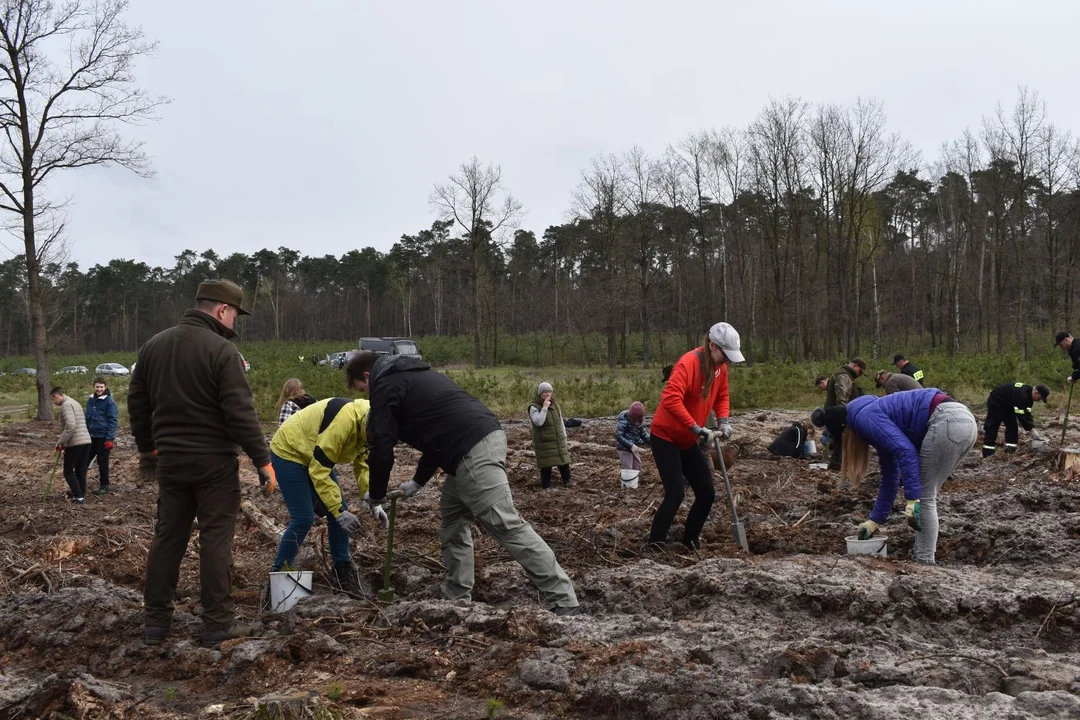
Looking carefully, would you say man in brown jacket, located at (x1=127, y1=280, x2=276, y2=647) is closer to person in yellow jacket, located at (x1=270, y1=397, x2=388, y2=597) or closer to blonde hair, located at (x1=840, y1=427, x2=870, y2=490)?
person in yellow jacket, located at (x1=270, y1=397, x2=388, y2=597)

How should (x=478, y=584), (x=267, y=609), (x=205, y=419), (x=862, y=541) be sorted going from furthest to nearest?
(x=862, y=541) → (x=478, y=584) → (x=267, y=609) → (x=205, y=419)

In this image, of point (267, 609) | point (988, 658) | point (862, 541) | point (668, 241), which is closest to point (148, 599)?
point (267, 609)

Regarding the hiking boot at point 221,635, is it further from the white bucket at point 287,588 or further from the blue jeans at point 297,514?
the blue jeans at point 297,514

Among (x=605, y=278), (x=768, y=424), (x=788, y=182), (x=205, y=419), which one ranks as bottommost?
(x=768, y=424)

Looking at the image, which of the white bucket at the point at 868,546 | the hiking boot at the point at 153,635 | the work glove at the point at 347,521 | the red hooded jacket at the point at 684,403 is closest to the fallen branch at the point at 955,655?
the white bucket at the point at 868,546

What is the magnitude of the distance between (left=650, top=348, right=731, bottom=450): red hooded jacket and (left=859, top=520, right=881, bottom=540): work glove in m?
1.17

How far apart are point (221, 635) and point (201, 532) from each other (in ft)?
1.70

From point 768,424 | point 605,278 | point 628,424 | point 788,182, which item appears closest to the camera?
point 628,424

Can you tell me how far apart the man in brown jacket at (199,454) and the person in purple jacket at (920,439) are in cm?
369

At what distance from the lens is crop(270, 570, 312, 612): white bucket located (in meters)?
4.84

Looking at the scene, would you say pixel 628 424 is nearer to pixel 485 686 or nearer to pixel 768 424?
pixel 485 686

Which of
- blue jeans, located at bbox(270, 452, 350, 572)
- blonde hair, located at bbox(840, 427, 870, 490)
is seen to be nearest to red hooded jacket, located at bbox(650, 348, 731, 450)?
blonde hair, located at bbox(840, 427, 870, 490)

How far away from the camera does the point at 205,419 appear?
4.25 m

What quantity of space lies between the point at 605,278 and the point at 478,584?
35918 millimetres
